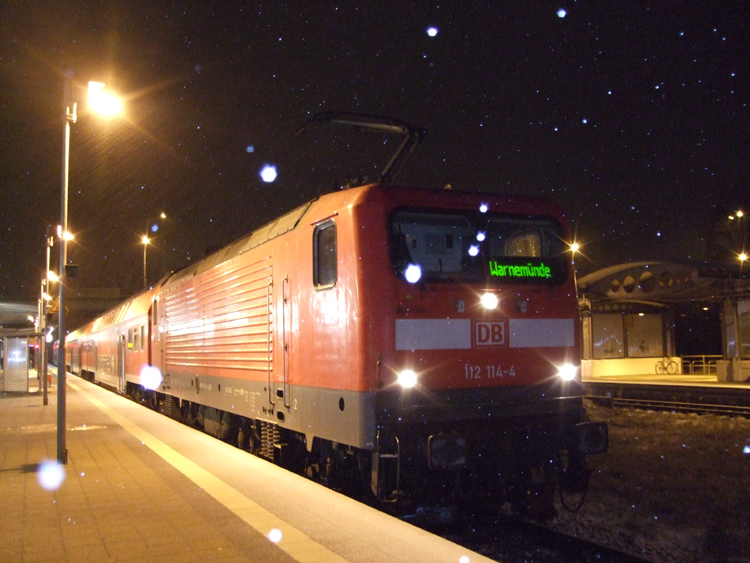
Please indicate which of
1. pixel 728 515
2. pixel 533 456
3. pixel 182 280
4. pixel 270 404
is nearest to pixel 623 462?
pixel 728 515

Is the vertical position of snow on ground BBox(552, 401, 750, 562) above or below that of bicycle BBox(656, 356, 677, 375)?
below

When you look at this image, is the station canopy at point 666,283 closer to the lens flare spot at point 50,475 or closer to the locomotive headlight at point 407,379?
the locomotive headlight at point 407,379

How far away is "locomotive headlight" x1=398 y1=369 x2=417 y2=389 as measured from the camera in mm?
6551

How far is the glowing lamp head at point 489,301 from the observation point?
279 inches

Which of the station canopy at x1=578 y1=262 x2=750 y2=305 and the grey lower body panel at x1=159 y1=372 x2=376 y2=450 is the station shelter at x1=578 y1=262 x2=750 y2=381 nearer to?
the station canopy at x1=578 y1=262 x2=750 y2=305

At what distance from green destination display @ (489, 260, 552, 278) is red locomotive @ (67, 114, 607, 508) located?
0.01 m

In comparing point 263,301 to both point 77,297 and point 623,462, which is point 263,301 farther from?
point 77,297

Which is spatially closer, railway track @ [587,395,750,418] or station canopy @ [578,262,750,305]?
railway track @ [587,395,750,418]

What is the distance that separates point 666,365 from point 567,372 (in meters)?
23.3

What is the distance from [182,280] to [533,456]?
928 cm

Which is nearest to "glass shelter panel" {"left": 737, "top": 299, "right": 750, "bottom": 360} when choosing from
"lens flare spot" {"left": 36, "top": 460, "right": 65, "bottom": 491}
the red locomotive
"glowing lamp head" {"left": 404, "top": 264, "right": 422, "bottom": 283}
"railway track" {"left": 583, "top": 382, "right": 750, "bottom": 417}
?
"railway track" {"left": 583, "top": 382, "right": 750, "bottom": 417}

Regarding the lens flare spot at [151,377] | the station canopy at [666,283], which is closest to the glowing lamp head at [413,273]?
the lens flare spot at [151,377]

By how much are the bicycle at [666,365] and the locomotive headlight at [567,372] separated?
912 inches

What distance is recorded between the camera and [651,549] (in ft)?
23.6
